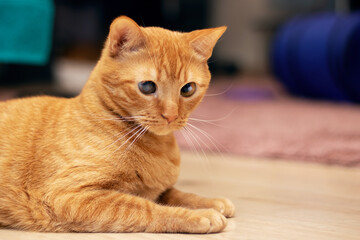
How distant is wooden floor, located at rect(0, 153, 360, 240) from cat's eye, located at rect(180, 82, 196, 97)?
0.37 meters

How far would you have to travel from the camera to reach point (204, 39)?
127cm

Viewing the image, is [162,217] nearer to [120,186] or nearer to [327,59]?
[120,186]

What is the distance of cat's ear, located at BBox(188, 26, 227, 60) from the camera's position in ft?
4.12

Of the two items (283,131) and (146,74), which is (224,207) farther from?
(283,131)

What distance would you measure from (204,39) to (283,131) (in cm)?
133

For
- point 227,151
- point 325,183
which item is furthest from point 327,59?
point 325,183

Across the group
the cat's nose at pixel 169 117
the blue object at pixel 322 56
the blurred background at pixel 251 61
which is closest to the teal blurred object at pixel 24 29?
the blurred background at pixel 251 61

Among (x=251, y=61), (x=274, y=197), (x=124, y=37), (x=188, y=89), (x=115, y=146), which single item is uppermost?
(x=124, y=37)

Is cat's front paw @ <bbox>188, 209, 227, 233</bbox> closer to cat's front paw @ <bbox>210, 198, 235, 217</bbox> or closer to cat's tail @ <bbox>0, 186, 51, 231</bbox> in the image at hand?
cat's front paw @ <bbox>210, 198, 235, 217</bbox>

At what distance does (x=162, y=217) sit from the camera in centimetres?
110

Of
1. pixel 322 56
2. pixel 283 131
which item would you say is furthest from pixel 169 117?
pixel 322 56

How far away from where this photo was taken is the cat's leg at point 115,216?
3.51ft

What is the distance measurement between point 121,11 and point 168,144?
154 inches

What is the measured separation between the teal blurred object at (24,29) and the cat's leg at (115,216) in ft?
3.72
